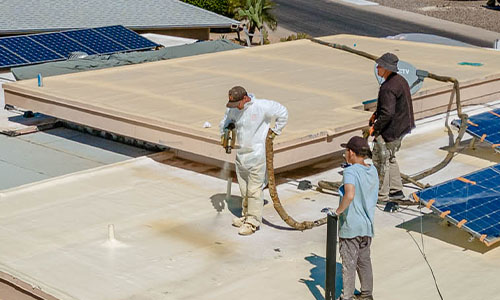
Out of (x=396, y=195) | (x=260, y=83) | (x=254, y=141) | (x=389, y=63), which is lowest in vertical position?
(x=396, y=195)

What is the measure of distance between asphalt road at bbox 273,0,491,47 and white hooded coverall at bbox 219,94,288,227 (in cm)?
3450

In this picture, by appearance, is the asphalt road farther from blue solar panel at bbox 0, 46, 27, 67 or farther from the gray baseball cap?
the gray baseball cap

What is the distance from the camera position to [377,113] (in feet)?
38.3

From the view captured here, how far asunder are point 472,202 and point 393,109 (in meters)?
1.64

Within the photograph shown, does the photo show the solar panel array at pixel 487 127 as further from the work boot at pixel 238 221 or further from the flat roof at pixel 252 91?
the work boot at pixel 238 221

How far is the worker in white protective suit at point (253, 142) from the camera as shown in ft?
35.2

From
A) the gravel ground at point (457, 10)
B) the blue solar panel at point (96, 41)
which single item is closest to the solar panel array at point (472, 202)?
the blue solar panel at point (96, 41)

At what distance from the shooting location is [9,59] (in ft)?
67.3

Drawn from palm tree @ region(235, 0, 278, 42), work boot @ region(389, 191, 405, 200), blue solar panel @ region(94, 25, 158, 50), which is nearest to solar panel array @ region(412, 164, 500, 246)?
work boot @ region(389, 191, 405, 200)

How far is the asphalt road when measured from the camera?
46.6m

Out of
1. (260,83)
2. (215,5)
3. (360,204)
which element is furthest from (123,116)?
(215,5)

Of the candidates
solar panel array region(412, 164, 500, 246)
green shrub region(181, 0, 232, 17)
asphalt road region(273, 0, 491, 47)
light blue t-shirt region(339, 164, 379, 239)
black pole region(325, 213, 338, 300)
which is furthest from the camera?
asphalt road region(273, 0, 491, 47)

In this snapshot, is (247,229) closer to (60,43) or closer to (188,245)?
(188,245)

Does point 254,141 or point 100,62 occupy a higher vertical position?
point 254,141
